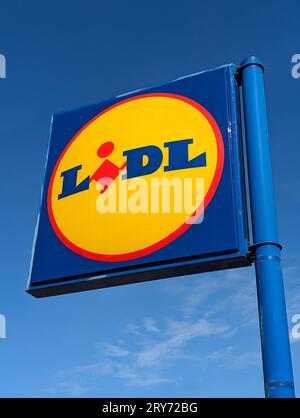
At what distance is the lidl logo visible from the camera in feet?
17.5

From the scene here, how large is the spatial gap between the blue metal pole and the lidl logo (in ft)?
1.43

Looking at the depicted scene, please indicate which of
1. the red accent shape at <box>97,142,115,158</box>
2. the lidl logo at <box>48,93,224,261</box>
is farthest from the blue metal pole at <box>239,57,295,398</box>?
the red accent shape at <box>97,142,115,158</box>

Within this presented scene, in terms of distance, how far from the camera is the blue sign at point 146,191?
5.05 metres

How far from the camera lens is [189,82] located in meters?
6.10

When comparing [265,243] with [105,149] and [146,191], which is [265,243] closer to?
[146,191]

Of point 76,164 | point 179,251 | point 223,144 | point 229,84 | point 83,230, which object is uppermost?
point 229,84

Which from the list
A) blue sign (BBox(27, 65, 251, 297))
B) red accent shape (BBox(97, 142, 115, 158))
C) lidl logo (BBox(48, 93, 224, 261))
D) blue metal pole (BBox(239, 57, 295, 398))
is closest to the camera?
blue metal pole (BBox(239, 57, 295, 398))

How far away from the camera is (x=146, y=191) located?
5.60 meters

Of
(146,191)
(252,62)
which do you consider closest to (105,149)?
(146,191)

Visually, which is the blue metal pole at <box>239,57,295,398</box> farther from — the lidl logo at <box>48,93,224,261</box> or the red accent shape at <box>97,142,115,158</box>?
the red accent shape at <box>97,142,115,158</box>
